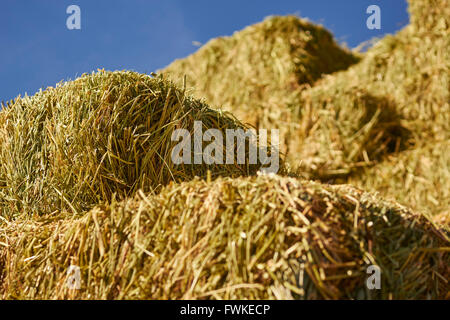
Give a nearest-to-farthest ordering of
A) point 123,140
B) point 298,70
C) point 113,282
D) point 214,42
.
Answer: point 113,282
point 123,140
point 298,70
point 214,42

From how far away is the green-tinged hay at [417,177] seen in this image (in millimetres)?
3152

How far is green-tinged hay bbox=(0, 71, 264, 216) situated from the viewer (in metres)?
1.57

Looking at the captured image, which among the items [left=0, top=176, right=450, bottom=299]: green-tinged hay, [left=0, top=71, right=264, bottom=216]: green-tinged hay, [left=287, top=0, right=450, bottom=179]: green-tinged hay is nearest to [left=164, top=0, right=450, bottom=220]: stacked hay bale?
[left=287, top=0, right=450, bottom=179]: green-tinged hay

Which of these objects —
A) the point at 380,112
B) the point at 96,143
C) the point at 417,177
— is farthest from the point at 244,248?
the point at 380,112

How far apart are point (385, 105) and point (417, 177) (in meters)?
0.65

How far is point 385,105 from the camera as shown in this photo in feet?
11.7

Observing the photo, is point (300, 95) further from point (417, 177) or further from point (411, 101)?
point (417, 177)

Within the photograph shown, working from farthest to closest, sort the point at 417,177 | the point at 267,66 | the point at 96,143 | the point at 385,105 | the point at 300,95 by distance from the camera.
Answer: the point at 267,66
the point at 300,95
the point at 385,105
the point at 417,177
the point at 96,143

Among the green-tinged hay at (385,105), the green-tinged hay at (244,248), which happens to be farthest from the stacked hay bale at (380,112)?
the green-tinged hay at (244,248)

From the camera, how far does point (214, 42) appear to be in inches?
188

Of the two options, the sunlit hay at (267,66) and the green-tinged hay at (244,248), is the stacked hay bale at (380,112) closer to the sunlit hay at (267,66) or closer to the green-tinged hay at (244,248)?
the sunlit hay at (267,66)

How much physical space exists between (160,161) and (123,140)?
0.15 meters
